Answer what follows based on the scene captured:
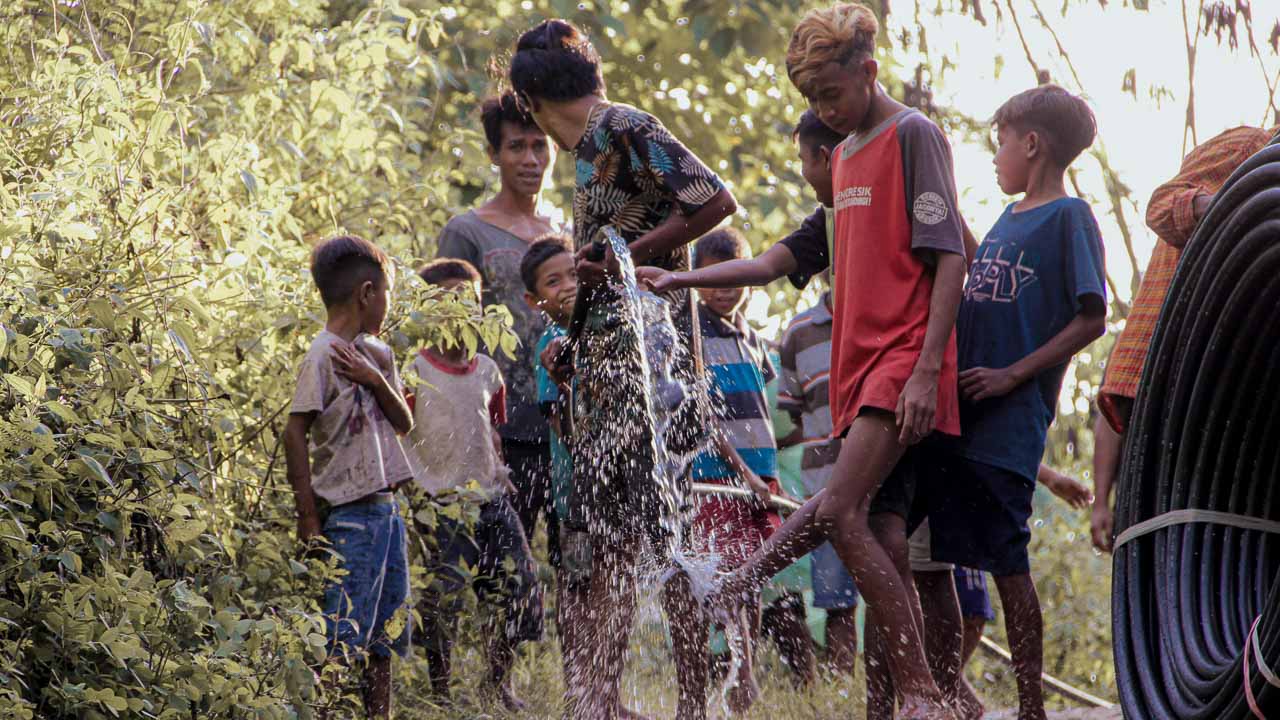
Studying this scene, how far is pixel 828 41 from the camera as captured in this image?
422cm

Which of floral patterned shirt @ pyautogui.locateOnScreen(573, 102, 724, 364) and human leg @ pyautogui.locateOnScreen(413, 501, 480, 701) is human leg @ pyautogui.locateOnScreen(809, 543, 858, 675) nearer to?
human leg @ pyautogui.locateOnScreen(413, 501, 480, 701)

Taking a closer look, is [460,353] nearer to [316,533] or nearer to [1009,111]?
[316,533]

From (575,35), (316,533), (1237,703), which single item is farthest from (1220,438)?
(316,533)

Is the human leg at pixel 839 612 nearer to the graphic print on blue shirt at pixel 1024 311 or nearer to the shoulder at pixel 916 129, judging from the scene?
the graphic print on blue shirt at pixel 1024 311

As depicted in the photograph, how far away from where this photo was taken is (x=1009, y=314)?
452 centimetres

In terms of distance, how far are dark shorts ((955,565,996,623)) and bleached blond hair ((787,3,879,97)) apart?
202 cm

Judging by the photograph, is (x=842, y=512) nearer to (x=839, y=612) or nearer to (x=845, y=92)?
(x=845, y=92)

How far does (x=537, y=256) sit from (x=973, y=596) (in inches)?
78.5

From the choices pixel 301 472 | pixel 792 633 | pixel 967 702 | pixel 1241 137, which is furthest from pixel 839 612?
pixel 1241 137

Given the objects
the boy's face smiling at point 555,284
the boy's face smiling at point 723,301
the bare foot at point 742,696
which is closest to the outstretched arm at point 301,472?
the boy's face smiling at point 555,284

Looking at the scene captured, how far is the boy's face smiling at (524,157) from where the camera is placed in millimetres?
6508

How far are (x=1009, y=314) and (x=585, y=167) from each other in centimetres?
134

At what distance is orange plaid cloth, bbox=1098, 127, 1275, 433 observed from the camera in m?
4.42

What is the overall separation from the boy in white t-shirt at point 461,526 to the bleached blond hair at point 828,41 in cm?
176
